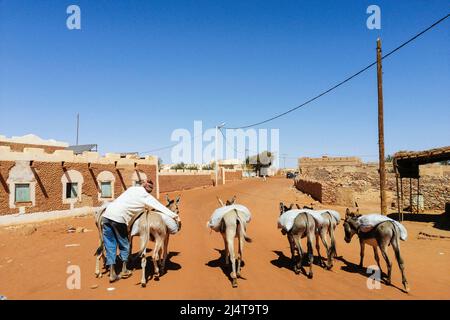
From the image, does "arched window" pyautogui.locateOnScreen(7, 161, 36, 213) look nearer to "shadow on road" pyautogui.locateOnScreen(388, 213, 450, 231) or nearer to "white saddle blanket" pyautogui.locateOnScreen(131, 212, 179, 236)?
"white saddle blanket" pyautogui.locateOnScreen(131, 212, 179, 236)

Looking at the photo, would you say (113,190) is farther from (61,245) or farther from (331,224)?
(331,224)

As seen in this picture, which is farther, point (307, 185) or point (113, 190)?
point (307, 185)

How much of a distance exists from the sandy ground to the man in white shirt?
0.66 metres

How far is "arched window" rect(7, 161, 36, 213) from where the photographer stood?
54.3 ft

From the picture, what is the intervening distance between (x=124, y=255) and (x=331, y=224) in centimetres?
554

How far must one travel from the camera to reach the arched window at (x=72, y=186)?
63.5ft

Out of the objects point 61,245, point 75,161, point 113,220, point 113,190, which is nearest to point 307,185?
point 113,190

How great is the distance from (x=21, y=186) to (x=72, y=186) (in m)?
3.25

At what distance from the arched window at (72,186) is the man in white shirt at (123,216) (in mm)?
14285

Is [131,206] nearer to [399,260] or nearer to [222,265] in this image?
[222,265]

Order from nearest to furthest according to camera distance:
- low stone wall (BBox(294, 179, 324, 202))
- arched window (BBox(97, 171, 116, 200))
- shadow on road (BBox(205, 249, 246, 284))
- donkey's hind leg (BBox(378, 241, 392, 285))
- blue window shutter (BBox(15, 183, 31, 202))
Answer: donkey's hind leg (BBox(378, 241, 392, 285)) < shadow on road (BBox(205, 249, 246, 284)) < blue window shutter (BBox(15, 183, 31, 202)) < arched window (BBox(97, 171, 116, 200)) < low stone wall (BBox(294, 179, 324, 202))

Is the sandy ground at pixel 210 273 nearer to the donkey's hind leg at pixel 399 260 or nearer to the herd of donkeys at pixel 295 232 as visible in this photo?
the donkey's hind leg at pixel 399 260

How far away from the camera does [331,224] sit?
27.8 feet
